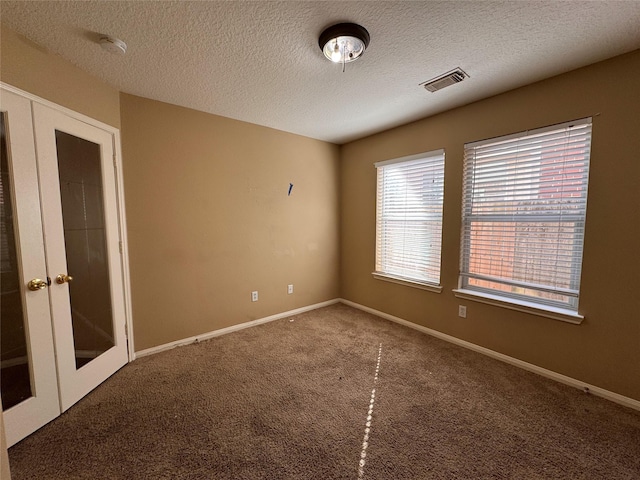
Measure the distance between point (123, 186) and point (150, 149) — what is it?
17.4 inches

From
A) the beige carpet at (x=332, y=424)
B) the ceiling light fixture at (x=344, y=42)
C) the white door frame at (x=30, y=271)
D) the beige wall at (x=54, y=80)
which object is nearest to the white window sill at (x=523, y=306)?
the beige carpet at (x=332, y=424)

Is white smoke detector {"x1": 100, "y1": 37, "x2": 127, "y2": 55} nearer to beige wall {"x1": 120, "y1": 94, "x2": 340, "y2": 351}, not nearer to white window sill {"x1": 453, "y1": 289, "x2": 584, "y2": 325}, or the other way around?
beige wall {"x1": 120, "y1": 94, "x2": 340, "y2": 351}

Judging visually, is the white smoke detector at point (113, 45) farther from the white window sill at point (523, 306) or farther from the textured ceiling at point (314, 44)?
the white window sill at point (523, 306)

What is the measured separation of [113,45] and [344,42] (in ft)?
4.93

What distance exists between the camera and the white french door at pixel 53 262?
65.0 inches

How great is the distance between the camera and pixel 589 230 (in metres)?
2.08

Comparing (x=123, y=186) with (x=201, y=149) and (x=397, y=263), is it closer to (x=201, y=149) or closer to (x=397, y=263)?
(x=201, y=149)

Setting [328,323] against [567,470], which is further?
[328,323]

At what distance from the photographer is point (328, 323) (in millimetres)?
3518

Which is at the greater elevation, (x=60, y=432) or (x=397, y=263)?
(x=397, y=263)

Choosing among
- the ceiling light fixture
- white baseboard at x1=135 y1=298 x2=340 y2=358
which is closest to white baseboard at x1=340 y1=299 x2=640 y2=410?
white baseboard at x1=135 y1=298 x2=340 y2=358

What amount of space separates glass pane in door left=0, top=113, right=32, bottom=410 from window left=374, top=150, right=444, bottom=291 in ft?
11.2

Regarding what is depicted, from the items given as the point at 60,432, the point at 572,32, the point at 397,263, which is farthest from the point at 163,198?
the point at 572,32

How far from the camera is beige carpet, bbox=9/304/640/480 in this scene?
1479 millimetres
